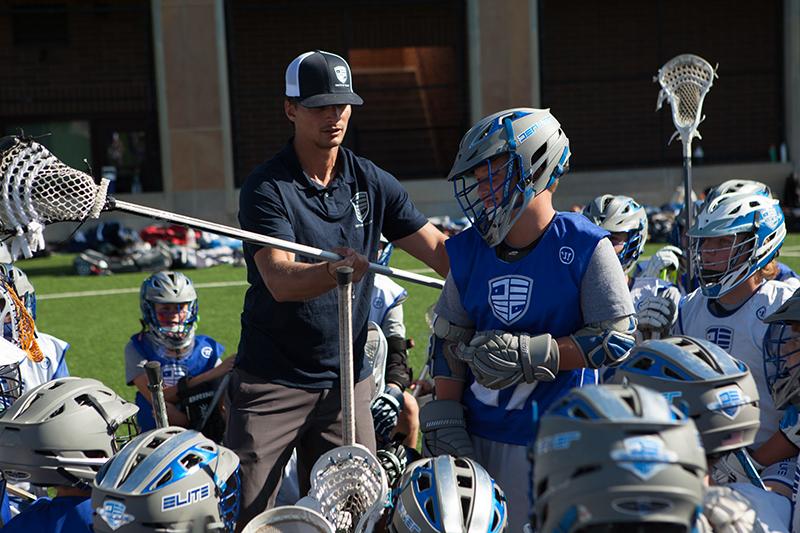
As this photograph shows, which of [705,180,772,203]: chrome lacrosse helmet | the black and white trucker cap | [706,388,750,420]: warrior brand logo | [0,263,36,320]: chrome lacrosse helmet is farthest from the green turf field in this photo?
[706,388,750,420]: warrior brand logo

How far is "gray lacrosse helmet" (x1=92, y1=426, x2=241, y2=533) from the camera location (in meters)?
3.01

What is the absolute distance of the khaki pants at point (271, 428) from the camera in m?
4.45

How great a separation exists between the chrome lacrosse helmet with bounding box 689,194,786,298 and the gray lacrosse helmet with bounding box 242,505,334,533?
92.5 inches

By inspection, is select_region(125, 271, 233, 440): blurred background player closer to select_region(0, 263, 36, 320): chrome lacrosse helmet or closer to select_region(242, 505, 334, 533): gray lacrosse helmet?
select_region(0, 263, 36, 320): chrome lacrosse helmet

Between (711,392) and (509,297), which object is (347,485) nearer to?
(509,297)

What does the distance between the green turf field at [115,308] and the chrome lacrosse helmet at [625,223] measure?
3595 mm

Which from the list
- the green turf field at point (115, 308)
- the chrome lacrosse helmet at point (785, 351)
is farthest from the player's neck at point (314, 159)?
the green turf field at point (115, 308)

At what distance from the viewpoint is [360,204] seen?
466 centimetres

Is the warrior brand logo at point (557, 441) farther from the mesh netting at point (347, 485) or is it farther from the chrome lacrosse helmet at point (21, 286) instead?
the chrome lacrosse helmet at point (21, 286)

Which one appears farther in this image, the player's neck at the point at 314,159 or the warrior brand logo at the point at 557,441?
the player's neck at the point at 314,159

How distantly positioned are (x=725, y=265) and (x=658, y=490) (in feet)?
9.77

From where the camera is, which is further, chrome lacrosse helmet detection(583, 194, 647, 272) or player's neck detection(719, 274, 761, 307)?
chrome lacrosse helmet detection(583, 194, 647, 272)

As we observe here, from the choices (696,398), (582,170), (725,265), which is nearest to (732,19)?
(582,170)

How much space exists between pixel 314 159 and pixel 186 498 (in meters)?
1.89
